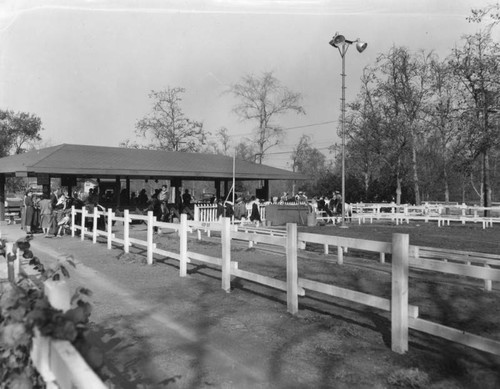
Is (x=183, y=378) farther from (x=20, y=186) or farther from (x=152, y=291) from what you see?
(x=20, y=186)

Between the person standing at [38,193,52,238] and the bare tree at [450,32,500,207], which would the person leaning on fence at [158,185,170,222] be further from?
the bare tree at [450,32,500,207]

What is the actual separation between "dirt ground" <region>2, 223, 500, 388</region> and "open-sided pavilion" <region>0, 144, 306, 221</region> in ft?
37.2

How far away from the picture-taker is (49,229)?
1623cm

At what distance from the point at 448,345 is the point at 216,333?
7.62ft

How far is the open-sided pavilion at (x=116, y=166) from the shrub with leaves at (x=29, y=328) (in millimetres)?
16656

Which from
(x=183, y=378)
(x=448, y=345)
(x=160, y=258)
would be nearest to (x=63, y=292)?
(x=183, y=378)

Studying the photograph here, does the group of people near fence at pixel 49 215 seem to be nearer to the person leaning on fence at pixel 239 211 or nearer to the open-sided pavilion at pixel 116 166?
the open-sided pavilion at pixel 116 166

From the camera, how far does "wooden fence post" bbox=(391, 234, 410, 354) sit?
4504 mm

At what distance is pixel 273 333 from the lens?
526 centimetres

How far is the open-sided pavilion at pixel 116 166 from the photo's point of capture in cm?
1950

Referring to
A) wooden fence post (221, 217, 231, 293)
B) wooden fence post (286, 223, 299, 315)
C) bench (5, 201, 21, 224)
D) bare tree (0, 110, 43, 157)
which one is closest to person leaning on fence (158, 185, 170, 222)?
bench (5, 201, 21, 224)

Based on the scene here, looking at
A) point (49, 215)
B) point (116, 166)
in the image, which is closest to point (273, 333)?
point (49, 215)

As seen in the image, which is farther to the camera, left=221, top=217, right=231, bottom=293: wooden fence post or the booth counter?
the booth counter

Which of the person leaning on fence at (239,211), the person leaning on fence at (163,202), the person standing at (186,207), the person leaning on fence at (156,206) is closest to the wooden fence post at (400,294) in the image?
the person leaning on fence at (156,206)
